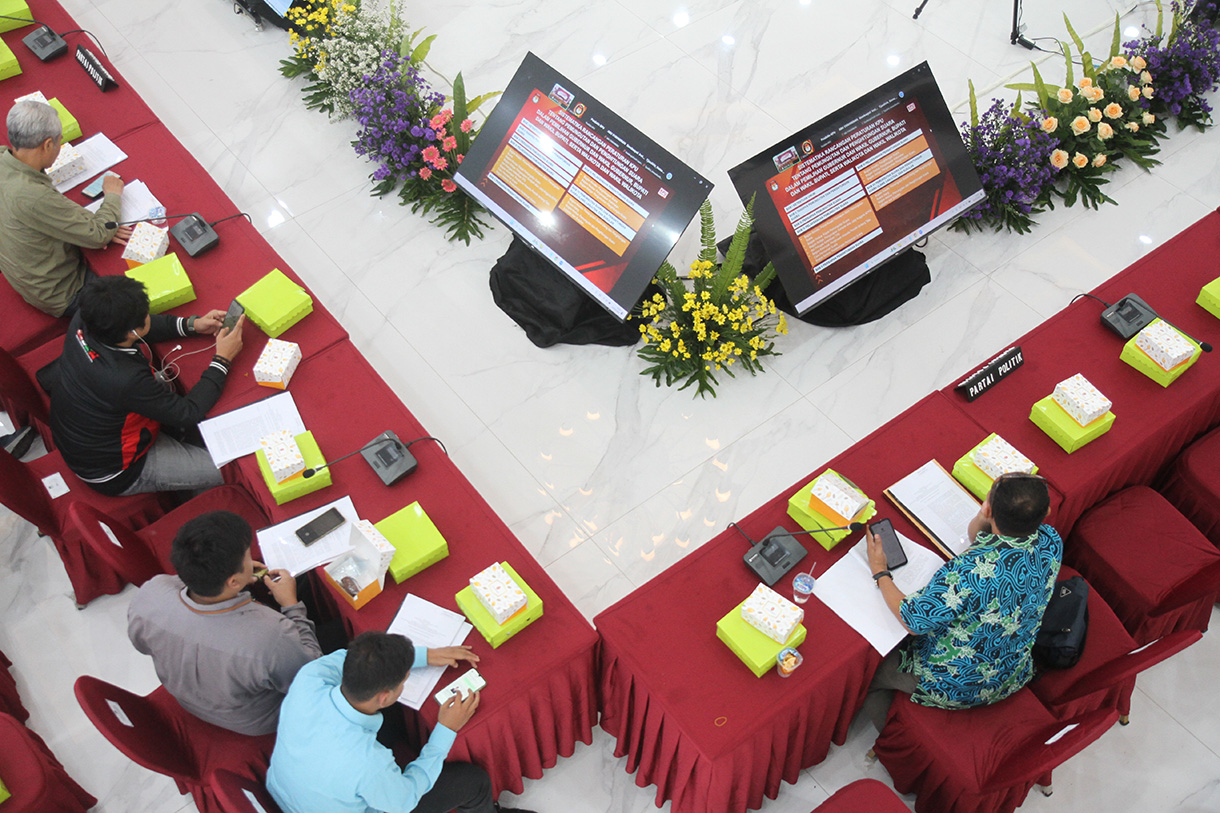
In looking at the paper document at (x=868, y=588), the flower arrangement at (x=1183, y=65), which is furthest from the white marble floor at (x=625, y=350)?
the paper document at (x=868, y=588)

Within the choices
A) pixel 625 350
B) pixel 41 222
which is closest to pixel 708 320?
pixel 625 350

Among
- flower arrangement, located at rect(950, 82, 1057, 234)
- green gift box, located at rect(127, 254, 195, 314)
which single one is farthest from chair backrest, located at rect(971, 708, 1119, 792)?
green gift box, located at rect(127, 254, 195, 314)

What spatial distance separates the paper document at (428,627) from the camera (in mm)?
2961

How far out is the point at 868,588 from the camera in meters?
3.17

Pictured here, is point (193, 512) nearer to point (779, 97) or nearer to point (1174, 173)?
point (779, 97)

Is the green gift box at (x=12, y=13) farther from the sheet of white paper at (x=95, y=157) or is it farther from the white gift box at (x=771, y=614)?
the white gift box at (x=771, y=614)

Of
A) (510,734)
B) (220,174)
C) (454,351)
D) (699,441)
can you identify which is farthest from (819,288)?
(220,174)

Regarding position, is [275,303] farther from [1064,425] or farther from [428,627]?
[1064,425]

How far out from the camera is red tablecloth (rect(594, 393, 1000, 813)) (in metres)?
2.91

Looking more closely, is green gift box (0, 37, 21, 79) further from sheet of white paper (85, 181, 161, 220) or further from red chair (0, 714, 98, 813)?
red chair (0, 714, 98, 813)

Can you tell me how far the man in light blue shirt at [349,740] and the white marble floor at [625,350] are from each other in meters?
0.90

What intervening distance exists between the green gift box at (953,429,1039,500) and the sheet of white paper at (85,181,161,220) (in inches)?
146

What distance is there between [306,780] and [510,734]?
0.70 meters

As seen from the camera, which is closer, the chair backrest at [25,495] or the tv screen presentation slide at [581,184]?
the chair backrest at [25,495]
